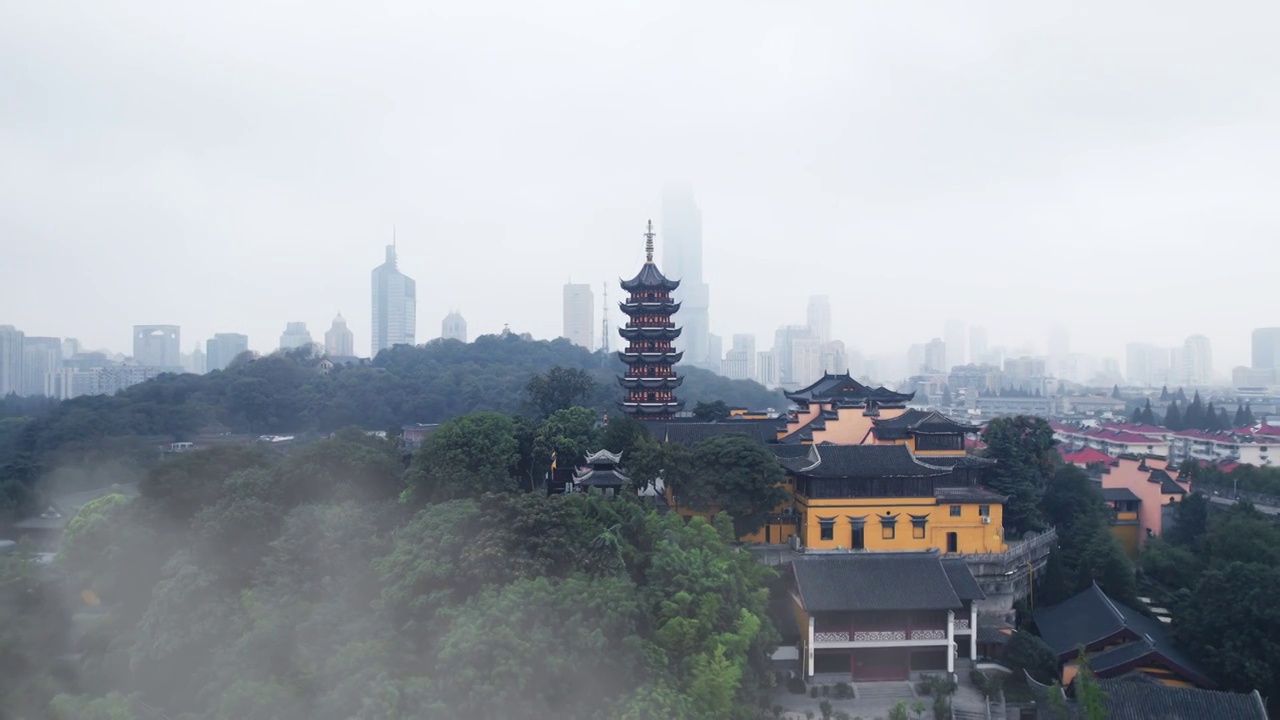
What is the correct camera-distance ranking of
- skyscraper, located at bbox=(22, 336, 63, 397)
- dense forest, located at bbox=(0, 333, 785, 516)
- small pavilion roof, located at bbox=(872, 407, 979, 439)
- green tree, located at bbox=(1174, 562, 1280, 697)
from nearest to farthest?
1. skyscraper, located at bbox=(22, 336, 63, 397)
2. green tree, located at bbox=(1174, 562, 1280, 697)
3. small pavilion roof, located at bbox=(872, 407, 979, 439)
4. dense forest, located at bbox=(0, 333, 785, 516)

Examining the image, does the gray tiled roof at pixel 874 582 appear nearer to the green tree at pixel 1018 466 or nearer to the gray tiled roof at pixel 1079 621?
the gray tiled roof at pixel 1079 621

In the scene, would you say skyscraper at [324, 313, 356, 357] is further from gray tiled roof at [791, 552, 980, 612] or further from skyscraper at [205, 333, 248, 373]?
gray tiled roof at [791, 552, 980, 612]

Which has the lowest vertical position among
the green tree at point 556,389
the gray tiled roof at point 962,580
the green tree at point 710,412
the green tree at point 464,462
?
the gray tiled roof at point 962,580

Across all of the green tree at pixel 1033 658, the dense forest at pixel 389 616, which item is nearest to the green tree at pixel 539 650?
the dense forest at pixel 389 616

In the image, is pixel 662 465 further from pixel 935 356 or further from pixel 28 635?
pixel 935 356

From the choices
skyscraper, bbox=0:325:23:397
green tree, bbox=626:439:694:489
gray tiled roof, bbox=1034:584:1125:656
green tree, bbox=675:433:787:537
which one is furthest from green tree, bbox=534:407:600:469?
skyscraper, bbox=0:325:23:397
